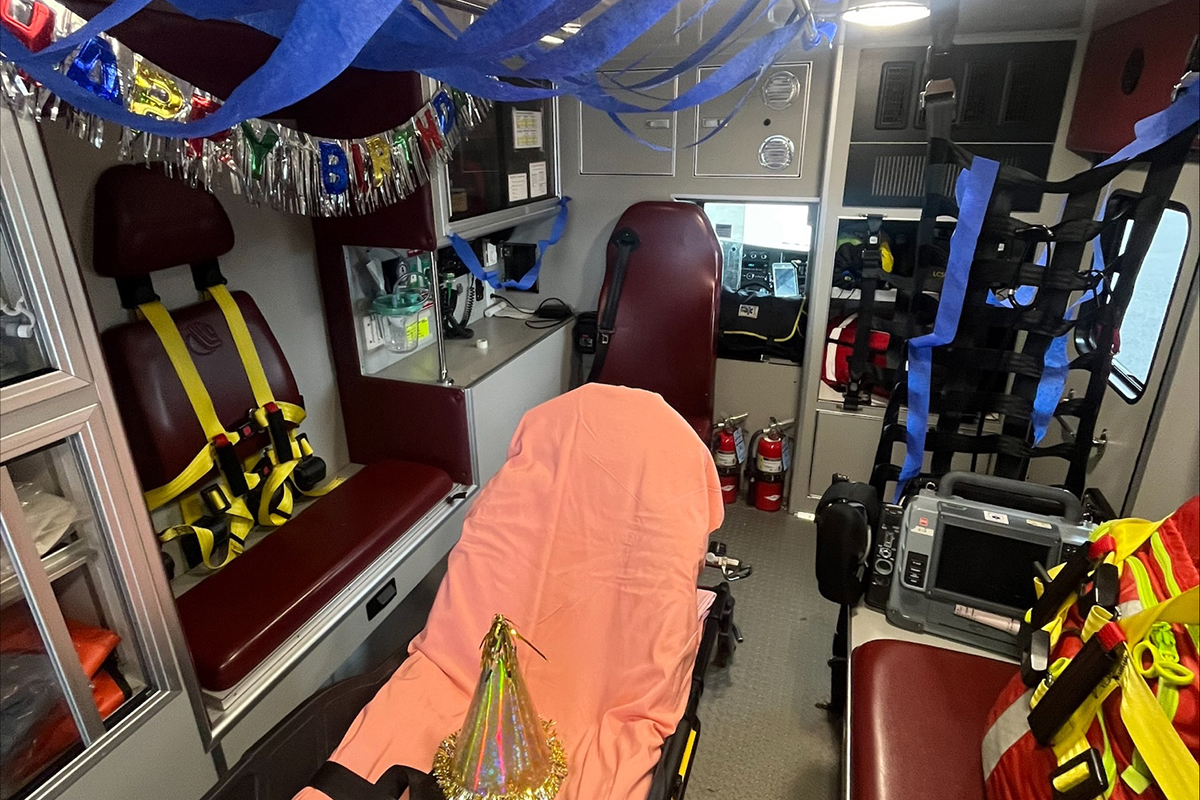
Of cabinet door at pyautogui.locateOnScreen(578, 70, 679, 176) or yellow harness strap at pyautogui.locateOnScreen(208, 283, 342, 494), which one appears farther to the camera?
cabinet door at pyautogui.locateOnScreen(578, 70, 679, 176)

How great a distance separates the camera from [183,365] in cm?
176

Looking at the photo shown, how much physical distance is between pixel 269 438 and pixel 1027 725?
6.58 ft

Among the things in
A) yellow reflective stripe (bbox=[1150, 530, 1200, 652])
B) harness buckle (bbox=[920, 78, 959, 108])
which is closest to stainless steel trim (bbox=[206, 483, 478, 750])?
yellow reflective stripe (bbox=[1150, 530, 1200, 652])

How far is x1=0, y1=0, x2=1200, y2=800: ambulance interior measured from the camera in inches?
40.9

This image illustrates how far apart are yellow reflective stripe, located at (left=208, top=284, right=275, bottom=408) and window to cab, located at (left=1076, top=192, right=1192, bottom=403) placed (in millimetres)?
2205

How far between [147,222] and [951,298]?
78.0 inches

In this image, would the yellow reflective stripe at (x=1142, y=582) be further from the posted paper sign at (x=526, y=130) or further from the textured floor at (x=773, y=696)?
the posted paper sign at (x=526, y=130)

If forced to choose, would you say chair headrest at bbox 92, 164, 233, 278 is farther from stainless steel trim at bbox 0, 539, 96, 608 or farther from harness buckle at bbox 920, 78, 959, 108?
harness buckle at bbox 920, 78, 959, 108

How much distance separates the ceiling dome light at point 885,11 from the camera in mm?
1684

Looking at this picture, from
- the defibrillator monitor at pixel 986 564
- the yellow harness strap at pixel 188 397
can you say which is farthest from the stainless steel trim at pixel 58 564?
the defibrillator monitor at pixel 986 564

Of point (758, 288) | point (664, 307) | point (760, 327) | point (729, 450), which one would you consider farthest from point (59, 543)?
point (758, 288)

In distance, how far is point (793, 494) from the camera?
3.00 m

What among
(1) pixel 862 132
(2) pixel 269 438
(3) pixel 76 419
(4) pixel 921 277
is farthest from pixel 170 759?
(1) pixel 862 132

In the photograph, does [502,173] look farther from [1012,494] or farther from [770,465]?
[1012,494]
